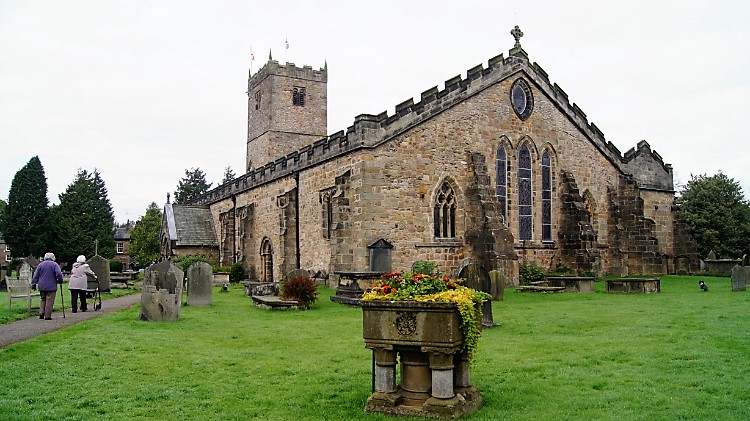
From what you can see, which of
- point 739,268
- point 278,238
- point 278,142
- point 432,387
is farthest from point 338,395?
point 278,142

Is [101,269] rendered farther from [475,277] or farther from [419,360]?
[419,360]

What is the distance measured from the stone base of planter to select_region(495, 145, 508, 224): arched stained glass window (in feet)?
74.8

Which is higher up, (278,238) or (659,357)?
(278,238)

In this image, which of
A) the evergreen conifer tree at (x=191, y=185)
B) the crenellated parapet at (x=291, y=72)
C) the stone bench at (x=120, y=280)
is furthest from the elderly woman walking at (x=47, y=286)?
the evergreen conifer tree at (x=191, y=185)

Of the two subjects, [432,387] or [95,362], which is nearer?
[432,387]

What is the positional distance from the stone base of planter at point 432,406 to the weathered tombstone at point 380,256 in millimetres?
17104

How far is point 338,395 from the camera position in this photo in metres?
8.98

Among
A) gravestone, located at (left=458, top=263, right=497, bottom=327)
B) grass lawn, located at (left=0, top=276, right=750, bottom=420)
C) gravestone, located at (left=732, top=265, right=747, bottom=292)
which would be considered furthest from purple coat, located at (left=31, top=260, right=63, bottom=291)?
gravestone, located at (left=732, top=265, right=747, bottom=292)

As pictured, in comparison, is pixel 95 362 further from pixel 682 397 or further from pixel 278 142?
pixel 278 142

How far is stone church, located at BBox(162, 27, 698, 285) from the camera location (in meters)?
27.0

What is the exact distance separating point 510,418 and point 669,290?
19.4 meters

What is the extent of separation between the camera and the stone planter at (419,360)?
7.85 metres

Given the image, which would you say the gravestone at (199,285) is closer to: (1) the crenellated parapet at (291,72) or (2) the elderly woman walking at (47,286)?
(2) the elderly woman walking at (47,286)

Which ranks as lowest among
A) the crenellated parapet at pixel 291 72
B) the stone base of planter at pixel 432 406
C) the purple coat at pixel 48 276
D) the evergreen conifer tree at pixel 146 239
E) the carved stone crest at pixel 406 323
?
the stone base of planter at pixel 432 406
